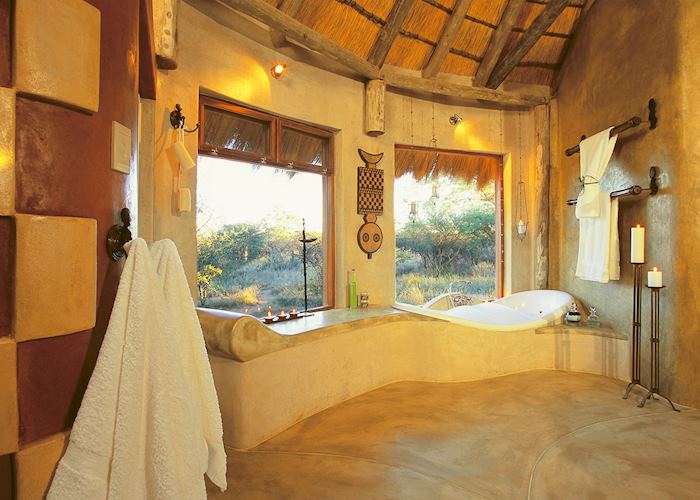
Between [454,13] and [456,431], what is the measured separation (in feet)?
10.4

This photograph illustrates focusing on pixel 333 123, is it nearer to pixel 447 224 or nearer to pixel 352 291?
pixel 352 291

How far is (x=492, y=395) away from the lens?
2.99m

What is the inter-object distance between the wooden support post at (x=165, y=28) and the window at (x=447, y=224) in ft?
7.42

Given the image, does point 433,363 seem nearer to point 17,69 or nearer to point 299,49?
point 299,49

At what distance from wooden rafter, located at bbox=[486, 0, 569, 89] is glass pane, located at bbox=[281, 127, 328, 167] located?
1755mm

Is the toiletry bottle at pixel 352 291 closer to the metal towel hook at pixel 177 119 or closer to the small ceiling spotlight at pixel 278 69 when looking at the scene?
the small ceiling spotlight at pixel 278 69

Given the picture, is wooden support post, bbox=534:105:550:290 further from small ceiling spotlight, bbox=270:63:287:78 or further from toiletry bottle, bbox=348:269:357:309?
small ceiling spotlight, bbox=270:63:287:78

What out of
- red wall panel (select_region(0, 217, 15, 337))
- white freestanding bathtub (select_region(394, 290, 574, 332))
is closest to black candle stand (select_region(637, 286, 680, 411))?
white freestanding bathtub (select_region(394, 290, 574, 332))

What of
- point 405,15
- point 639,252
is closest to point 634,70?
point 639,252

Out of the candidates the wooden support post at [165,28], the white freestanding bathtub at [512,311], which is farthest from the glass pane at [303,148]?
the white freestanding bathtub at [512,311]

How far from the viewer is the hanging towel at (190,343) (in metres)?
0.98

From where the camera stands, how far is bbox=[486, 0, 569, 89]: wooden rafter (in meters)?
3.54

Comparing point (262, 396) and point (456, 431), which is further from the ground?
point (262, 396)

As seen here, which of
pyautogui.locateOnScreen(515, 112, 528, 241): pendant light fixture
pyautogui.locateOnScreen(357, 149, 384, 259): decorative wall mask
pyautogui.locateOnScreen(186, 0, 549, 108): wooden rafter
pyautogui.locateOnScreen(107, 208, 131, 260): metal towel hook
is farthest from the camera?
pyautogui.locateOnScreen(515, 112, 528, 241): pendant light fixture
